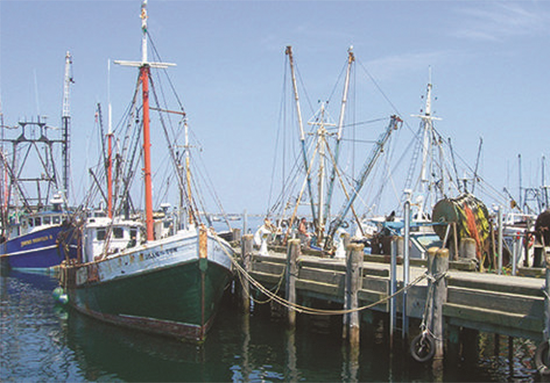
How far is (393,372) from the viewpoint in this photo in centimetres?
1598

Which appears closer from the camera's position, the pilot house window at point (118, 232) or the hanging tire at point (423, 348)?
the hanging tire at point (423, 348)

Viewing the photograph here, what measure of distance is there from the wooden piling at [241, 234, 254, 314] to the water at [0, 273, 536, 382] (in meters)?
0.48

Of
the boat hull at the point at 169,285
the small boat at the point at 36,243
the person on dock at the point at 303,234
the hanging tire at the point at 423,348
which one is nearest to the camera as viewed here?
the hanging tire at the point at 423,348

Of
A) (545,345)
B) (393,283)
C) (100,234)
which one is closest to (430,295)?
(393,283)

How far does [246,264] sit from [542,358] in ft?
44.4

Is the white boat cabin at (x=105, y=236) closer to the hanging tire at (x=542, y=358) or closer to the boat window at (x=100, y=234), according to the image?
the boat window at (x=100, y=234)

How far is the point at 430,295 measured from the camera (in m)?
15.4

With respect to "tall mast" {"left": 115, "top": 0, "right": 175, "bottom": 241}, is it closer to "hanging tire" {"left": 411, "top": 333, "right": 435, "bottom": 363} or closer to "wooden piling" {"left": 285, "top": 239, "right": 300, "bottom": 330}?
"wooden piling" {"left": 285, "top": 239, "right": 300, "bottom": 330}

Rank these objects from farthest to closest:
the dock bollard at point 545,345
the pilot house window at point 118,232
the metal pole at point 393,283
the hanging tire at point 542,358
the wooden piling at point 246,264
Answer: the pilot house window at point 118,232
the wooden piling at point 246,264
the metal pole at point 393,283
the hanging tire at point 542,358
the dock bollard at point 545,345

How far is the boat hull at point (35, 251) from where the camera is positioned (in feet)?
144

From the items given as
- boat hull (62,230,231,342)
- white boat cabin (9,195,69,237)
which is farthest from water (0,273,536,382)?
white boat cabin (9,195,69,237)

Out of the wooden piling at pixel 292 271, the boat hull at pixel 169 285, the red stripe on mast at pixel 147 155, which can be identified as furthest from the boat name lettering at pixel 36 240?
the wooden piling at pixel 292 271

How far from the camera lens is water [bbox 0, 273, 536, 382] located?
53.5 feet

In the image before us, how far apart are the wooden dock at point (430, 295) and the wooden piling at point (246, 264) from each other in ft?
4.76
